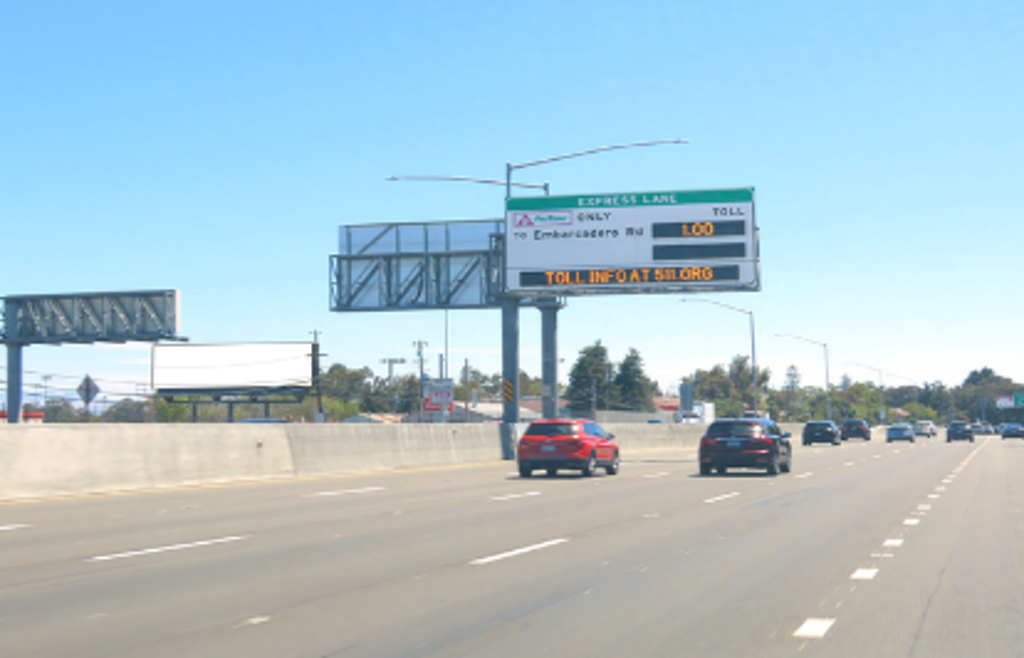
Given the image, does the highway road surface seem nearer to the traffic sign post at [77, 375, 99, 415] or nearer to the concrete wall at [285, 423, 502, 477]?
the concrete wall at [285, 423, 502, 477]

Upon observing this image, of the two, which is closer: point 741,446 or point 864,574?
point 864,574

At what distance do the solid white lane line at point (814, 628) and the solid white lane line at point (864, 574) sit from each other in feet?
7.46

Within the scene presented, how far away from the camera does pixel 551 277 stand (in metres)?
40.5

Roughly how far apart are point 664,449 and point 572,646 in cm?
4949

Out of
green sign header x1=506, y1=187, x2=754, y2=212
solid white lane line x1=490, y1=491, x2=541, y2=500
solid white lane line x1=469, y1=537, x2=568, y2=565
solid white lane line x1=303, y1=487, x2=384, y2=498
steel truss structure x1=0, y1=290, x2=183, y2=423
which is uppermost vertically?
green sign header x1=506, y1=187, x2=754, y2=212

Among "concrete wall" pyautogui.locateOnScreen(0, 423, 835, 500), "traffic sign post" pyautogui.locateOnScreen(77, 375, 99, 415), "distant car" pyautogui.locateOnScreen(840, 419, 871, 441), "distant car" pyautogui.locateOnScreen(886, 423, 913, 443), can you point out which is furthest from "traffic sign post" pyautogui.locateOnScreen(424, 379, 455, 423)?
"distant car" pyautogui.locateOnScreen(840, 419, 871, 441)

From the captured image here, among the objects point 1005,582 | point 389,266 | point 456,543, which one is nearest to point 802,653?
point 1005,582

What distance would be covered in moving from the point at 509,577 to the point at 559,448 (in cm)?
1705

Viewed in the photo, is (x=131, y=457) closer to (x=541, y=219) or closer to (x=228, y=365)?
(x=541, y=219)

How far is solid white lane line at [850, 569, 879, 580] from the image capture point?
404 inches

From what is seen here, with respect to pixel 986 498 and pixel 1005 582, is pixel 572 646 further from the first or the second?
pixel 986 498

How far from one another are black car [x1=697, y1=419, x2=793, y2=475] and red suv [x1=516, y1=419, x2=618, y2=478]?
2.82 metres

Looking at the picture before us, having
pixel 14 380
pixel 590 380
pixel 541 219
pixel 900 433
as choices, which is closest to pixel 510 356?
pixel 541 219

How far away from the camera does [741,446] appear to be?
2806cm
